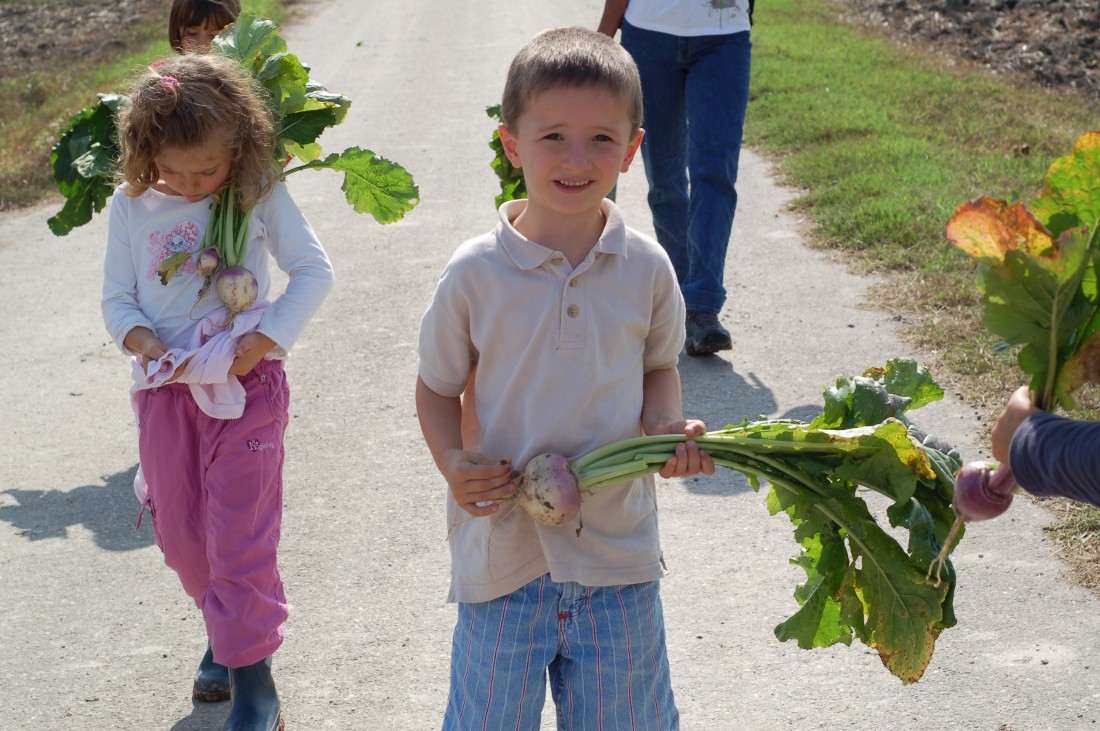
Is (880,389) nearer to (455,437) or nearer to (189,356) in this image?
(455,437)

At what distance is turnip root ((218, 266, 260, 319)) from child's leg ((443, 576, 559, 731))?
3.77ft

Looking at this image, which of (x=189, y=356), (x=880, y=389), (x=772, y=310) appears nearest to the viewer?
(x=880, y=389)

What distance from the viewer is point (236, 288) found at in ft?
11.1

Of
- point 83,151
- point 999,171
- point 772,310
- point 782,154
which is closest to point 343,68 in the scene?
point 782,154

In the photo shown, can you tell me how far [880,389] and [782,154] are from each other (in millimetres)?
7725

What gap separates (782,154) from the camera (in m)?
10.2

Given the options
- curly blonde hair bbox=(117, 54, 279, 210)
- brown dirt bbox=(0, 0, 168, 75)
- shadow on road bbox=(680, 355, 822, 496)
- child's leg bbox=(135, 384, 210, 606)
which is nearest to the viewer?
curly blonde hair bbox=(117, 54, 279, 210)

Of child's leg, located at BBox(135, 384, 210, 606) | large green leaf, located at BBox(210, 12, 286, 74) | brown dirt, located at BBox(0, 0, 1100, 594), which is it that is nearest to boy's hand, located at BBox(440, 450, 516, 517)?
child's leg, located at BBox(135, 384, 210, 606)

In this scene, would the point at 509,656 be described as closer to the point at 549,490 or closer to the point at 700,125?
the point at 549,490

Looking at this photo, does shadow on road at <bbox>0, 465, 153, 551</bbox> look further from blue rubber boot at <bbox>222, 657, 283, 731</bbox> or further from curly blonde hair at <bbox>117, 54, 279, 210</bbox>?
curly blonde hair at <bbox>117, 54, 279, 210</bbox>

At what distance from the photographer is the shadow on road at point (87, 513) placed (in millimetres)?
4848

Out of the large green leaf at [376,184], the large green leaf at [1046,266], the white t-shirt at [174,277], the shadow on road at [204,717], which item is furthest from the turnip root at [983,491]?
the shadow on road at [204,717]

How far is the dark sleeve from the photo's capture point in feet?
6.86

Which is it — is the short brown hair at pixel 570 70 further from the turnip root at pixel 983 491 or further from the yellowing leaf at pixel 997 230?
the turnip root at pixel 983 491
